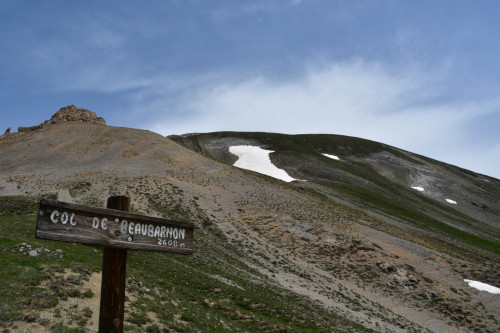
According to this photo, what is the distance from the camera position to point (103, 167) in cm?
5228

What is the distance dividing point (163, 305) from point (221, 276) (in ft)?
33.2

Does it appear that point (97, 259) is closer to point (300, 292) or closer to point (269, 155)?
point (300, 292)

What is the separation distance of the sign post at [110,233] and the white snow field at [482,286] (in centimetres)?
3748

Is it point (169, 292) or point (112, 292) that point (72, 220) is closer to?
point (112, 292)

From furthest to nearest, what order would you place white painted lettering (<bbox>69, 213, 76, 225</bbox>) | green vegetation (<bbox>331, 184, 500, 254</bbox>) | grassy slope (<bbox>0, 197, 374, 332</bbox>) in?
1. green vegetation (<bbox>331, 184, 500, 254</bbox>)
2. grassy slope (<bbox>0, 197, 374, 332</bbox>)
3. white painted lettering (<bbox>69, 213, 76, 225</bbox>)

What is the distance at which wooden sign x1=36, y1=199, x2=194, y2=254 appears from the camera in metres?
5.44

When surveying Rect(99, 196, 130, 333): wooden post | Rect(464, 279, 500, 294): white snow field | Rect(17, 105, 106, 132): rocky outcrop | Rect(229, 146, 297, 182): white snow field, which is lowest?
Rect(464, 279, 500, 294): white snow field

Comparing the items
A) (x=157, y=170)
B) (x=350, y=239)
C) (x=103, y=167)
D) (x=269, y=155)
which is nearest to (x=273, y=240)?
(x=350, y=239)

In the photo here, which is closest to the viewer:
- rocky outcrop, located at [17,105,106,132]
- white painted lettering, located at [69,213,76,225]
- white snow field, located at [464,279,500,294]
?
white painted lettering, located at [69,213,76,225]

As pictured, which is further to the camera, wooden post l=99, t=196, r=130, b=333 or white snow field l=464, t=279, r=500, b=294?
white snow field l=464, t=279, r=500, b=294

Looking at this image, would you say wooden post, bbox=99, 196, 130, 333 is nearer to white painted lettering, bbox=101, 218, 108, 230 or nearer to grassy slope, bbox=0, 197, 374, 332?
white painted lettering, bbox=101, 218, 108, 230

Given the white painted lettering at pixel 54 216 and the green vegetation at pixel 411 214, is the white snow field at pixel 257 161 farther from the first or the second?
the white painted lettering at pixel 54 216

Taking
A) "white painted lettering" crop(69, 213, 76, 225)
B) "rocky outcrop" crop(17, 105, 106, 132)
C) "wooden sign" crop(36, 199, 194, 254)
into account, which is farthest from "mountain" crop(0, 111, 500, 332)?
"rocky outcrop" crop(17, 105, 106, 132)

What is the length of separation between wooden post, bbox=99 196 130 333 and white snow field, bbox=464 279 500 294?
38098 mm
